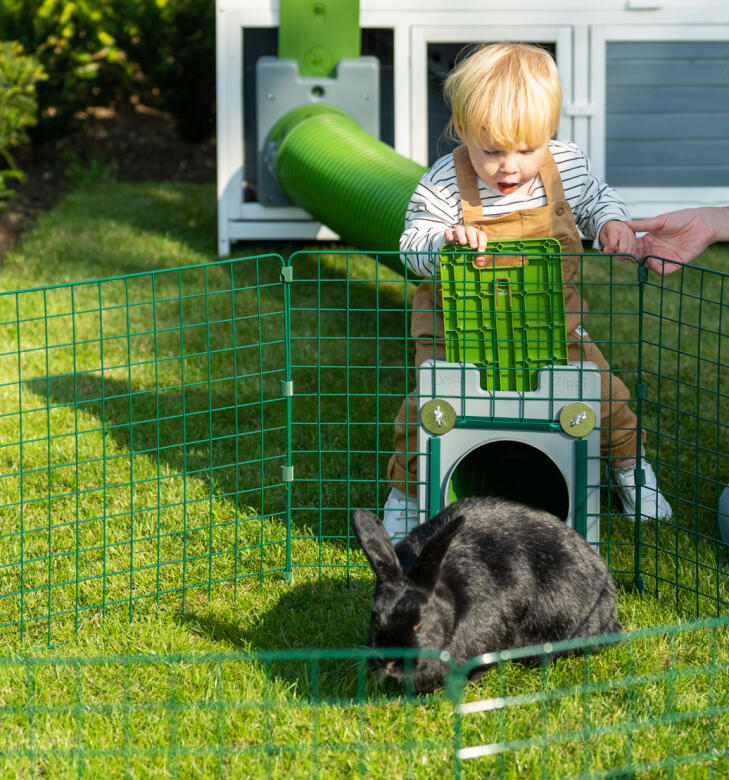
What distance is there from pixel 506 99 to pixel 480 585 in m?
1.36

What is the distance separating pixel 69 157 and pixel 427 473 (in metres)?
7.05

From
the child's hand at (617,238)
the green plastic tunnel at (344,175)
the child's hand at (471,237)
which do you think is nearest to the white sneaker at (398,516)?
the child's hand at (471,237)

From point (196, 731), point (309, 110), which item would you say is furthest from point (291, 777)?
point (309, 110)

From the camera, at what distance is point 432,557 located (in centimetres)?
253

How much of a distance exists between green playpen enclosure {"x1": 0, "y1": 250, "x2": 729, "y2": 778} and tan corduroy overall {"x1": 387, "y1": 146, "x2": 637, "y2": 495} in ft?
0.37

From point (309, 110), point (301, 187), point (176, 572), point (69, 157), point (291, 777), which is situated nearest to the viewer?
point (291, 777)

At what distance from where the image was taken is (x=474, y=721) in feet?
8.73

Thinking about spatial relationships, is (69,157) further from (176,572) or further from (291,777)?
(291,777)

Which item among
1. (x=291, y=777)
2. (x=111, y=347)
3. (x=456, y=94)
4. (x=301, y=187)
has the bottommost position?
(x=291, y=777)

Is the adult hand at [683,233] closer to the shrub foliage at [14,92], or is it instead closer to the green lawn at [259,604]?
the green lawn at [259,604]

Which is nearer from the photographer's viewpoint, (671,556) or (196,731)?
(196,731)

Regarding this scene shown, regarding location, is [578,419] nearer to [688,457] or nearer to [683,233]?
[683,233]

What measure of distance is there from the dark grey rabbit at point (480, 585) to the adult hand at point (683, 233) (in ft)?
3.53

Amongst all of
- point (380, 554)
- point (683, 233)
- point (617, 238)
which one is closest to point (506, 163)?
point (617, 238)
